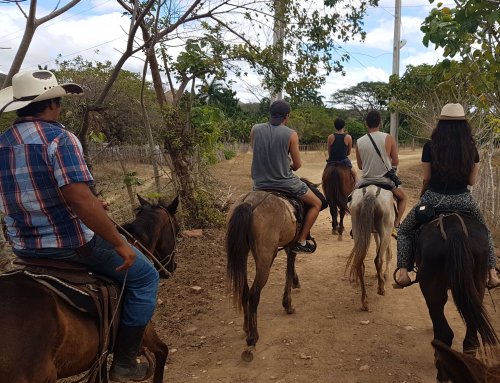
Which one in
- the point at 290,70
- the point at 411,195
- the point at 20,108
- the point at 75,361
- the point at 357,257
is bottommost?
the point at 411,195

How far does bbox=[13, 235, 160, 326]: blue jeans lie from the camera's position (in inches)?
108

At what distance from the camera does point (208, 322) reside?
5.63 m

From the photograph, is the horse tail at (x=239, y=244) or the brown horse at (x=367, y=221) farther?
the brown horse at (x=367, y=221)

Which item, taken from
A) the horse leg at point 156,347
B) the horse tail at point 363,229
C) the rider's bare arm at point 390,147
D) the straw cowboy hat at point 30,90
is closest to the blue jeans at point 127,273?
the horse leg at point 156,347

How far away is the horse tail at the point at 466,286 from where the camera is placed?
347 centimetres

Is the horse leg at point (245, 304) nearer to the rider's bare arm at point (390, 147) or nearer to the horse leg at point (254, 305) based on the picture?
the horse leg at point (254, 305)

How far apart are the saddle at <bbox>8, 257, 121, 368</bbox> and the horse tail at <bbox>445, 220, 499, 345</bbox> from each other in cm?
257

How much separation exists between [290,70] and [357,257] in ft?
13.2

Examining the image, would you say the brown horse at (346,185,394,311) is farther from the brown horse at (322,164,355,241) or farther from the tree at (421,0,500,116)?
the brown horse at (322,164,355,241)

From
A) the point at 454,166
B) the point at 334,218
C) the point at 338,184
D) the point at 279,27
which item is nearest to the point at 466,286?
the point at 454,166

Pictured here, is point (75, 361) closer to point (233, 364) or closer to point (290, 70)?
point (233, 364)

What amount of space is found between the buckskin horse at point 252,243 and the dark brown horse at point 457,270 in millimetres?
1615

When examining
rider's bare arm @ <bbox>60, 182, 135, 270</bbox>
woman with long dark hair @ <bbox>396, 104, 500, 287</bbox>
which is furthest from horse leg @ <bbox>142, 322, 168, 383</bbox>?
woman with long dark hair @ <bbox>396, 104, 500, 287</bbox>

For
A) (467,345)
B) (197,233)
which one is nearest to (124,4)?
(197,233)
